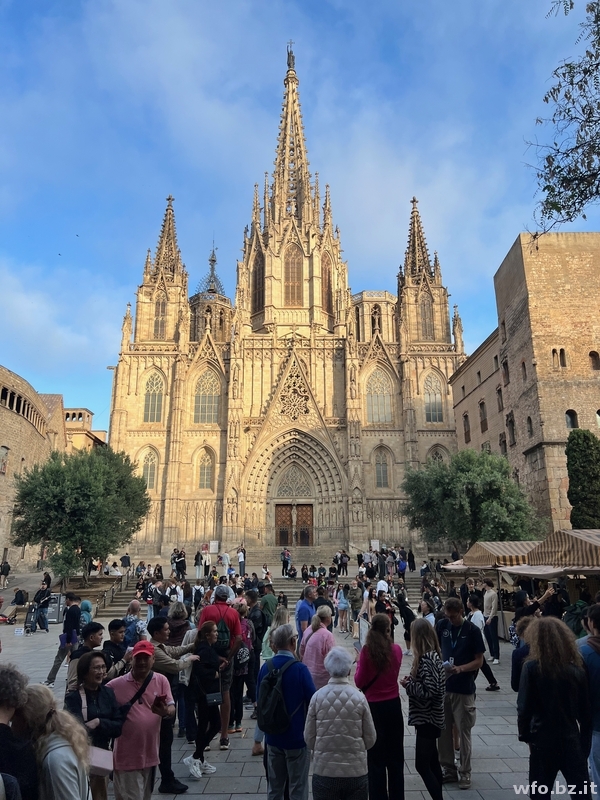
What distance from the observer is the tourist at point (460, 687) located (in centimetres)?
558

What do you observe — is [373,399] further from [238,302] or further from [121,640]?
[121,640]

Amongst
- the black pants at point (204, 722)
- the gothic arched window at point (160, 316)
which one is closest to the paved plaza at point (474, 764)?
the black pants at point (204, 722)

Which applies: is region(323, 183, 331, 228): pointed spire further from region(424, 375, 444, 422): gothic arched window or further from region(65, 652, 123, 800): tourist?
region(65, 652, 123, 800): tourist

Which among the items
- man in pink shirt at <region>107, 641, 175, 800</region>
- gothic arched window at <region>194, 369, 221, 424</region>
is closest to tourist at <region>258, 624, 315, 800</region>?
man in pink shirt at <region>107, 641, 175, 800</region>

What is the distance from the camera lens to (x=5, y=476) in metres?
32.9

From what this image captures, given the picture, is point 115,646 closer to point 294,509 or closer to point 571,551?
point 571,551

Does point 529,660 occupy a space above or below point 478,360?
below

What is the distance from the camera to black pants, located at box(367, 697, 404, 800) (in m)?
4.46

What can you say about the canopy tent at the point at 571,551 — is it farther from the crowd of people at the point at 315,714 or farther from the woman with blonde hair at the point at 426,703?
the woman with blonde hair at the point at 426,703

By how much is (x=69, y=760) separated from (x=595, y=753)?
11.7 ft

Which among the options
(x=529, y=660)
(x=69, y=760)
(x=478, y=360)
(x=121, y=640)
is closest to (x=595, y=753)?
(x=529, y=660)

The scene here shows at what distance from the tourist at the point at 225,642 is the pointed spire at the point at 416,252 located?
40.4m

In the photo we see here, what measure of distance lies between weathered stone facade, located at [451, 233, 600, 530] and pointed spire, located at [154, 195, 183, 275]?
26886 millimetres

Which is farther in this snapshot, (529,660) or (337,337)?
(337,337)
